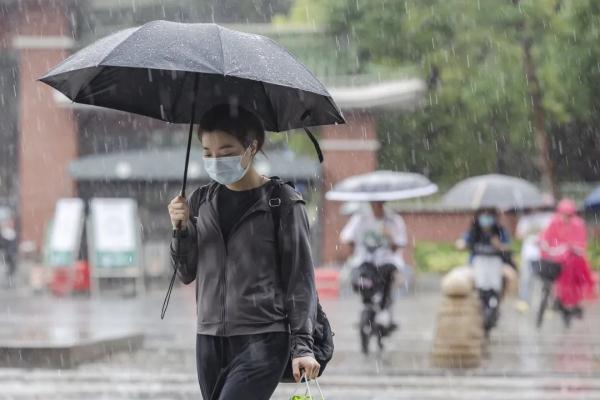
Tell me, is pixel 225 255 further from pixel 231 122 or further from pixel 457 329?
pixel 457 329

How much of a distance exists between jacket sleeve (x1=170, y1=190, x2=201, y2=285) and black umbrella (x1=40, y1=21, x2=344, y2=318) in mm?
74

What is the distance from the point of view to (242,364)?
173 inches

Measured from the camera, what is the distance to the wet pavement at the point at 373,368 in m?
9.19

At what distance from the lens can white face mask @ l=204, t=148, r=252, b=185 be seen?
4.41 meters

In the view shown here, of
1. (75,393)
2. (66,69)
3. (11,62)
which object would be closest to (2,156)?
(11,62)

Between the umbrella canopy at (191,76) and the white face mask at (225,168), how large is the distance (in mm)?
303

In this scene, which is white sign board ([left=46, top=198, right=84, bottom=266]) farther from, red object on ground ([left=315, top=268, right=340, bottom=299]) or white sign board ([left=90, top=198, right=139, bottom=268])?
red object on ground ([left=315, top=268, right=340, bottom=299])

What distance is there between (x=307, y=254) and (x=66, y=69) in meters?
1.16

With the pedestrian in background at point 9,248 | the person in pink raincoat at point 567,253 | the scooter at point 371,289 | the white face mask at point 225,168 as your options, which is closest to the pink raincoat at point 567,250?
the person in pink raincoat at point 567,253

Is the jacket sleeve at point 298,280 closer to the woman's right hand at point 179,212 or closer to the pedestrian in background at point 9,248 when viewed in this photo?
the woman's right hand at point 179,212

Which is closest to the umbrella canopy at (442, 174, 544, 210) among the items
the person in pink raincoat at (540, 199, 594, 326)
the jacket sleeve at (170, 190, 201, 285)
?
the person in pink raincoat at (540, 199, 594, 326)

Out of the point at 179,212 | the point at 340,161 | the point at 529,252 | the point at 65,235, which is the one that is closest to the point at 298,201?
the point at 179,212

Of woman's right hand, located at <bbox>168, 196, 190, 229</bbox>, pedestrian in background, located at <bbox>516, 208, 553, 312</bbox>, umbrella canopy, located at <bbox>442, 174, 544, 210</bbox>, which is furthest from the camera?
pedestrian in background, located at <bbox>516, 208, 553, 312</bbox>

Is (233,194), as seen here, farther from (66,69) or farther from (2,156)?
(2,156)
